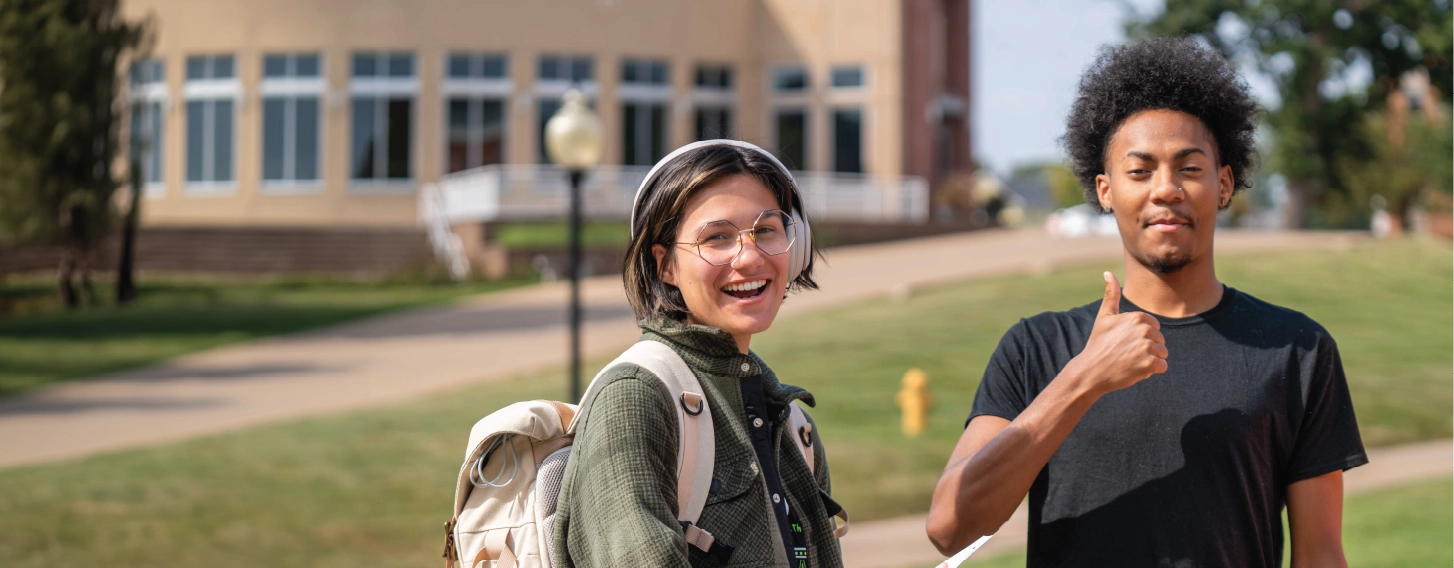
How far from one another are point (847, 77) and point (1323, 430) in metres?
33.3

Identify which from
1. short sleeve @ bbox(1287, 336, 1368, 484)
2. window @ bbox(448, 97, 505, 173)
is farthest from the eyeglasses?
window @ bbox(448, 97, 505, 173)

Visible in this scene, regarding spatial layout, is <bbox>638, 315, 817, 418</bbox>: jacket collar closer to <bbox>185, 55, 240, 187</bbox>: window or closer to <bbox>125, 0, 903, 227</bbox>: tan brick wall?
<bbox>125, 0, 903, 227</bbox>: tan brick wall

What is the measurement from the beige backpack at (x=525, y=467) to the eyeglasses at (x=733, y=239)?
0.18 m

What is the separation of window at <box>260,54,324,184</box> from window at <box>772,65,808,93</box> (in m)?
11.0

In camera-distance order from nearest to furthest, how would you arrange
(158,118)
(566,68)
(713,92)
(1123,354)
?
(1123,354), (566,68), (158,118), (713,92)

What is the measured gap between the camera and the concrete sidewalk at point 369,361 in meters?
14.4

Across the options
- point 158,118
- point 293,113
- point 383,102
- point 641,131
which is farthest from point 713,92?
point 158,118

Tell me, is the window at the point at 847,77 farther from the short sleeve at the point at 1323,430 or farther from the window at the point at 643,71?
the short sleeve at the point at 1323,430

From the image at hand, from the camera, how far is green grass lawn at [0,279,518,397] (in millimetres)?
18703

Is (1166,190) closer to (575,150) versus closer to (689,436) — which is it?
(689,436)

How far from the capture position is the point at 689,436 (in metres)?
2.36

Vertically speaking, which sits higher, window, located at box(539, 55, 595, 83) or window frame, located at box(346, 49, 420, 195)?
window, located at box(539, 55, 595, 83)

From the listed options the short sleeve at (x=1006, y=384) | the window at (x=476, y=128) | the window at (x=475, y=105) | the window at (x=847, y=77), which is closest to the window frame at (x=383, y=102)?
the window at (x=475, y=105)

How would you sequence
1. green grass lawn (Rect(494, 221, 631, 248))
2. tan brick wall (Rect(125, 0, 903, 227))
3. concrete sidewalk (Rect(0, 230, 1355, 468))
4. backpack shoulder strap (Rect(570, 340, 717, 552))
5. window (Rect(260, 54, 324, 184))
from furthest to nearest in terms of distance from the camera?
window (Rect(260, 54, 324, 184))
tan brick wall (Rect(125, 0, 903, 227))
green grass lawn (Rect(494, 221, 631, 248))
concrete sidewalk (Rect(0, 230, 1355, 468))
backpack shoulder strap (Rect(570, 340, 717, 552))
